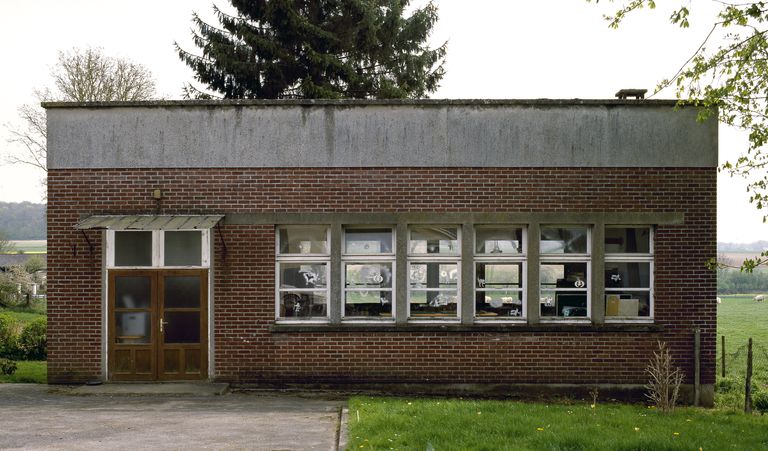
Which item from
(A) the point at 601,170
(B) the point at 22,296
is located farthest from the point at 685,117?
(B) the point at 22,296

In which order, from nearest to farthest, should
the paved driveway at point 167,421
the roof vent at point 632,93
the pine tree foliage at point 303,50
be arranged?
the paved driveway at point 167,421 < the roof vent at point 632,93 < the pine tree foliage at point 303,50

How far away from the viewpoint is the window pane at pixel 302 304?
1300 cm

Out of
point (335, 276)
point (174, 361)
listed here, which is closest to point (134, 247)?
point (174, 361)

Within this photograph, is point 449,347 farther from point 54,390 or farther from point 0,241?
point 0,241

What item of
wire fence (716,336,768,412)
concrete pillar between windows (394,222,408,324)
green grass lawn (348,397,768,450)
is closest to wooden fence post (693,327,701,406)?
wire fence (716,336,768,412)

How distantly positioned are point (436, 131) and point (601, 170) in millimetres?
2825

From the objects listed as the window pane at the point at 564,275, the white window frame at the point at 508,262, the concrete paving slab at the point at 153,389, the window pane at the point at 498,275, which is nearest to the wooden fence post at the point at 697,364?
the window pane at the point at 564,275

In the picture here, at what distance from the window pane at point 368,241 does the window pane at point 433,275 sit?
57 centimetres

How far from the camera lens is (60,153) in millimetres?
12859

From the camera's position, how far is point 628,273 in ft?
Answer: 42.9

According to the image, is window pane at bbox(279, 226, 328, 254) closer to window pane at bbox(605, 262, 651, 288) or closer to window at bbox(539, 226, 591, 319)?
window at bbox(539, 226, 591, 319)

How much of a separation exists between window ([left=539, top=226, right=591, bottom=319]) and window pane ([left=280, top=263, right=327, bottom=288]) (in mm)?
3690

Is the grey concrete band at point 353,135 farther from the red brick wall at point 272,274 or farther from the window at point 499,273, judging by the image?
the window at point 499,273

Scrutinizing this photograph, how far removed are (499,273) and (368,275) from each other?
2.21 m
